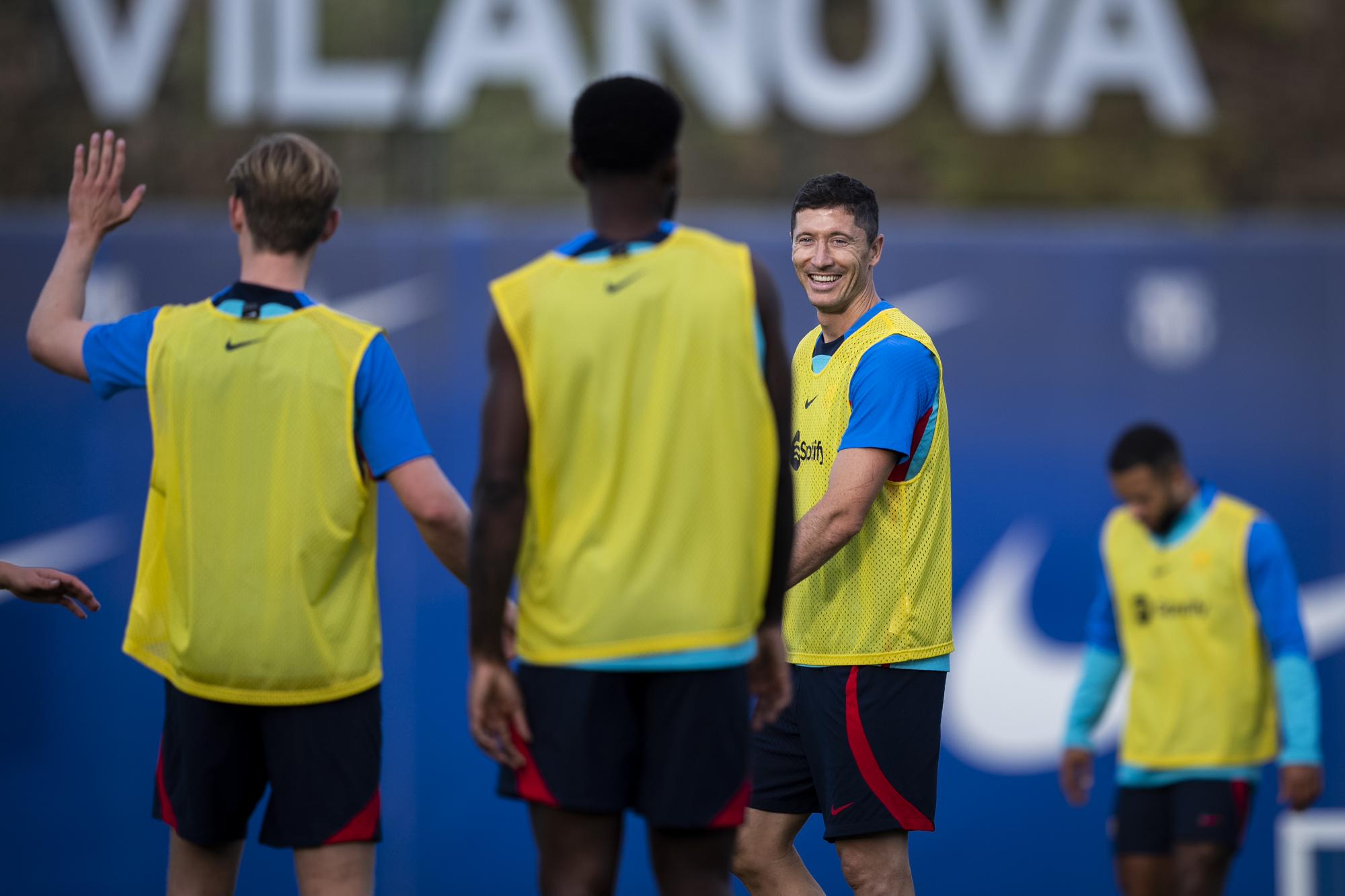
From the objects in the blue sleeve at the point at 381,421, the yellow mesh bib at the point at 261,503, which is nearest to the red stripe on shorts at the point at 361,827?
the yellow mesh bib at the point at 261,503

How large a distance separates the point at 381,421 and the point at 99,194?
1014 mm

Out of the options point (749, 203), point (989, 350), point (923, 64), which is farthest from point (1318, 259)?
point (749, 203)

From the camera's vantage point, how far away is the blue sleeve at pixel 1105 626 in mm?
6957

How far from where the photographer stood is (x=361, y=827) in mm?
3537

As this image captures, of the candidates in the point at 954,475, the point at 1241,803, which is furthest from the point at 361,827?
the point at 954,475

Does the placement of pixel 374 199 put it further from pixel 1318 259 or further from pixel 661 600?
pixel 661 600

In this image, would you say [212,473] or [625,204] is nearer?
[625,204]

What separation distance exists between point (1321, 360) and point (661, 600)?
260 inches

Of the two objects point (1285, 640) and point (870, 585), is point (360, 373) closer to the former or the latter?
point (870, 585)

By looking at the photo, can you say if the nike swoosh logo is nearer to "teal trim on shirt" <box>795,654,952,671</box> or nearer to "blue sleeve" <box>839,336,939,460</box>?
"blue sleeve" <box>839,336,939,460</box>

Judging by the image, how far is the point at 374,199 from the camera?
809 centimetres

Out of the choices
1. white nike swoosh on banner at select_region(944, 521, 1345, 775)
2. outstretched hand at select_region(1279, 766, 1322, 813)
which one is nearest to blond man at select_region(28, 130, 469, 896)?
outstretched hand at select_region(1279, 766, 1322, 813)

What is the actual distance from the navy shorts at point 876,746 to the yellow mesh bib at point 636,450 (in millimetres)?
1241

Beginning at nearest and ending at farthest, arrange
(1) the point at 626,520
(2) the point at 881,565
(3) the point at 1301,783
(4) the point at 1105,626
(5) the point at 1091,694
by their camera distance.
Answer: (1) the point at 626,520 → (2) the point at 881,565 → (3) the point at 1301,783 → (5) the point at 1091,694 → (4) the point at 1105,626
